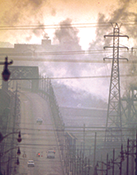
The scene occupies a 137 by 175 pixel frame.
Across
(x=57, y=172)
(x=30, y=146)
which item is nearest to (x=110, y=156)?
(x=57, y=172)

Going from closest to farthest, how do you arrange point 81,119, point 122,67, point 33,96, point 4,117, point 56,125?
point 4,117 < point 56,125 < point 33,96 < point 122,67 < point 81,119

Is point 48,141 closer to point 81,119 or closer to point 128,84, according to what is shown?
point 128,84

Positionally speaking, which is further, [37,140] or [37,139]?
[37,139]

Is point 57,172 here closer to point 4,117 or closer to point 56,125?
point 4,117

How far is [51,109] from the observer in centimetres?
3541

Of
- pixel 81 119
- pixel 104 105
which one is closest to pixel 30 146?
pixel 81 119

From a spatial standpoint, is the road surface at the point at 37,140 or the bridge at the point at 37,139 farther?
the road surface at the point at 37,140

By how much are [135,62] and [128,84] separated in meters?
3.60

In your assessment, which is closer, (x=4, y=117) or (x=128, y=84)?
(x=4, y=117)

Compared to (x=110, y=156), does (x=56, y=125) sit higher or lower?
higher

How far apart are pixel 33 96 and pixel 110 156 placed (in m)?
20.0

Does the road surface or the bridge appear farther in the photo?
the road surface

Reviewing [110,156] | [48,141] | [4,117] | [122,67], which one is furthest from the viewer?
[122,67]

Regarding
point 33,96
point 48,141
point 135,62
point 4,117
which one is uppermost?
point 135,62
